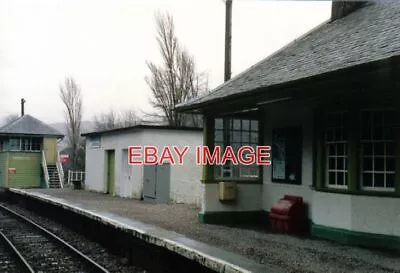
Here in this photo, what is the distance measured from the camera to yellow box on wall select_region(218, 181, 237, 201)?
11.5 meters

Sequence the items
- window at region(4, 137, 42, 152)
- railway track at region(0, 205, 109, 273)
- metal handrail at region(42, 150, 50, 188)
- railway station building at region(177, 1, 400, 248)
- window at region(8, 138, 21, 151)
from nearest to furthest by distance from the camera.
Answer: railway station building at region(177, 1, 400, 248) → railway track at region(0, 205, 109, 273) → metal handrail at region(42, 150, 50, 188) → window at region(8, 138, 21, 151) → window at region(4, 137, 42, 152)

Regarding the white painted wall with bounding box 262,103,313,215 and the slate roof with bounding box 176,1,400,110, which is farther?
the white painted wall with bounding box 262,103,313,215

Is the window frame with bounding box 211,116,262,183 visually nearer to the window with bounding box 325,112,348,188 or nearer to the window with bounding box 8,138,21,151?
the window with bounding box 325,112,348,188

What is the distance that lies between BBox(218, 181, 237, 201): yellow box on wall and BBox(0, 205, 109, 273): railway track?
3161mm

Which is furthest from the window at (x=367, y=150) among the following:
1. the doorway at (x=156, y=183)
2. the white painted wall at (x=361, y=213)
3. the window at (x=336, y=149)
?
the doorway at (x=156, y=183)

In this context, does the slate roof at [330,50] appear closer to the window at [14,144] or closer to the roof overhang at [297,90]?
the roof overhang at [297,90]

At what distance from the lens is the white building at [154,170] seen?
62.7 ft

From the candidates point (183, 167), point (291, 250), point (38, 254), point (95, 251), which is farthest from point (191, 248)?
point (183, 167)

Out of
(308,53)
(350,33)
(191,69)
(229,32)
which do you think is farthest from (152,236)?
(191,69)

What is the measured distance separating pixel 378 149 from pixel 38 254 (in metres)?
7.89

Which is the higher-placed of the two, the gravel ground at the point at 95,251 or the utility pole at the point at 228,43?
the utility pole at the point at 228,43

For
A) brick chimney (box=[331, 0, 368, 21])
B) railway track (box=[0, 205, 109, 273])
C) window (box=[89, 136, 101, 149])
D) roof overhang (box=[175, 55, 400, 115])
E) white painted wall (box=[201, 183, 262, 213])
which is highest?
brick chimney (box=[331, 0, 368, 21])

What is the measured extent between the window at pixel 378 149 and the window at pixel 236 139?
148 inches

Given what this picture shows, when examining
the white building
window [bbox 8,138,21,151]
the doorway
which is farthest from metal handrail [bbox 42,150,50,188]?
the doorway
